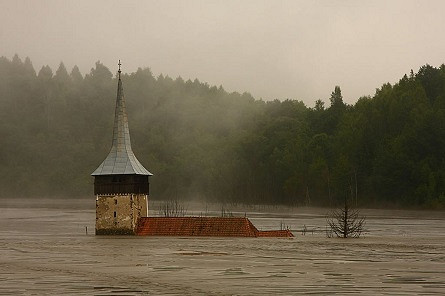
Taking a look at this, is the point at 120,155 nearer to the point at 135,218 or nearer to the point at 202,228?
the point at 135,218

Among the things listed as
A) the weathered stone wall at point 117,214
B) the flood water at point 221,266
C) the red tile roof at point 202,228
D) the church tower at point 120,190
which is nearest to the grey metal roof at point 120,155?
the church tower at point 120,190

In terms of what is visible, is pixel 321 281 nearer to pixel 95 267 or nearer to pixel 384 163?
pixel 95 267

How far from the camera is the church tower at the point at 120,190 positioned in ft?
213

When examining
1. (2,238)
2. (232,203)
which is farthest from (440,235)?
(232,203)

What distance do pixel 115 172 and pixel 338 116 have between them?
10983 centimetres

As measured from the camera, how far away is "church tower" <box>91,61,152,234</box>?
213 ft

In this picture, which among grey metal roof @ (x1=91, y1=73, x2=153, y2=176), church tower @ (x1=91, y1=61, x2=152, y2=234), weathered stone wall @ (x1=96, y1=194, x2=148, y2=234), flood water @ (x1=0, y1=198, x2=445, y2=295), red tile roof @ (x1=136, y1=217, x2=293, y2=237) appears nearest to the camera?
flood water @ (x1=0, y1=198, x2=445, y2=295)

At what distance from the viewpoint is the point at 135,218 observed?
6550 cm

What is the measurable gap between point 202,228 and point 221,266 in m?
23.0

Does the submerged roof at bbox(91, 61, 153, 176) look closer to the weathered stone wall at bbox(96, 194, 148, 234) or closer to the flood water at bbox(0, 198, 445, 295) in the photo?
the weathered stone wall at bbox(96, 194, 148, 234)

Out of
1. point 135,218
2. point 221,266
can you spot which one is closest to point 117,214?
point 135,218

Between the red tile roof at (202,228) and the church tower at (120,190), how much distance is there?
1.20 meters

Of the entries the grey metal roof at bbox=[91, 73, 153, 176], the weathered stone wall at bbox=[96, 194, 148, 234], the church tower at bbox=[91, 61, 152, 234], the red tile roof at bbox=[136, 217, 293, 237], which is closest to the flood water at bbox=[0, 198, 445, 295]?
the weathered stone wall at bbox=[96, 194, 148, 234]

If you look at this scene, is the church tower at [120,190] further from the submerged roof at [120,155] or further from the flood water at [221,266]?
the flood water at [221,266]
